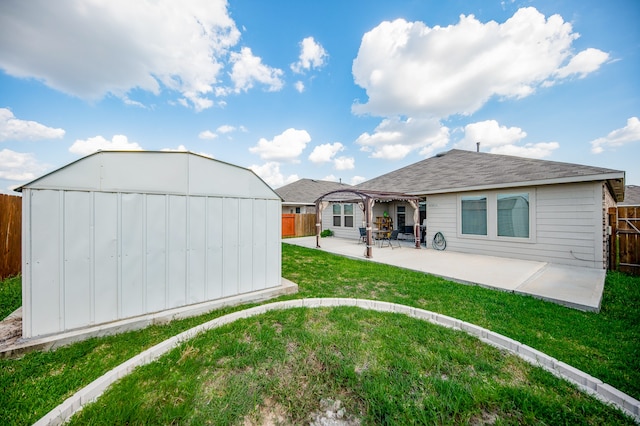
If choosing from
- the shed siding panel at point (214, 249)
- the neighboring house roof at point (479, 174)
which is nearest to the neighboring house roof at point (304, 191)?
the neighboring house roof at point (479, 174)

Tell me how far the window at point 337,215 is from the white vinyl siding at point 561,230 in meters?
7.59

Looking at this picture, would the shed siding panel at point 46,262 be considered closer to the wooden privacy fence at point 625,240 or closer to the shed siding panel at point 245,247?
the shed siding panel at point 245,247

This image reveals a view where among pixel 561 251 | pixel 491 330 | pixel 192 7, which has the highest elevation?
pixel 192 7

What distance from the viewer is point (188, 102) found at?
10.0m

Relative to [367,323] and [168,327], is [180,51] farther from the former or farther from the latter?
[367,323]

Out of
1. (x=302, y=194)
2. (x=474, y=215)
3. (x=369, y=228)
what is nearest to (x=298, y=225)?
(x=302, y=194)

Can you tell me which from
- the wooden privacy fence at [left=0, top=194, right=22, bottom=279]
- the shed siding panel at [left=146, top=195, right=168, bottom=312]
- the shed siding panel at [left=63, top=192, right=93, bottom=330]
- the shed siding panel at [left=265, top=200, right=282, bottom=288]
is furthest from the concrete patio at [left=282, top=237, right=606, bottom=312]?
the wooden privacy fence at [left=0, top=194, right=22, bottom=279]

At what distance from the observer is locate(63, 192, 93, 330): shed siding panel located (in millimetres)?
2744

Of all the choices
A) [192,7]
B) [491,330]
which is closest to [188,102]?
[192,7]

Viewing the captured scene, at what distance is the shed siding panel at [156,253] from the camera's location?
324 centimetres

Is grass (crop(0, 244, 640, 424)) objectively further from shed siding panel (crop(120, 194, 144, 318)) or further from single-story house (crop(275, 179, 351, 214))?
single-story house (crop(275, 179, 351, 214))

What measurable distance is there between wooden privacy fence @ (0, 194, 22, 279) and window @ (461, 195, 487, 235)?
13.1 metres

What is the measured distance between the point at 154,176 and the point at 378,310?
13.2 ft

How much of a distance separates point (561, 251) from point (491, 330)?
5.81 metres
